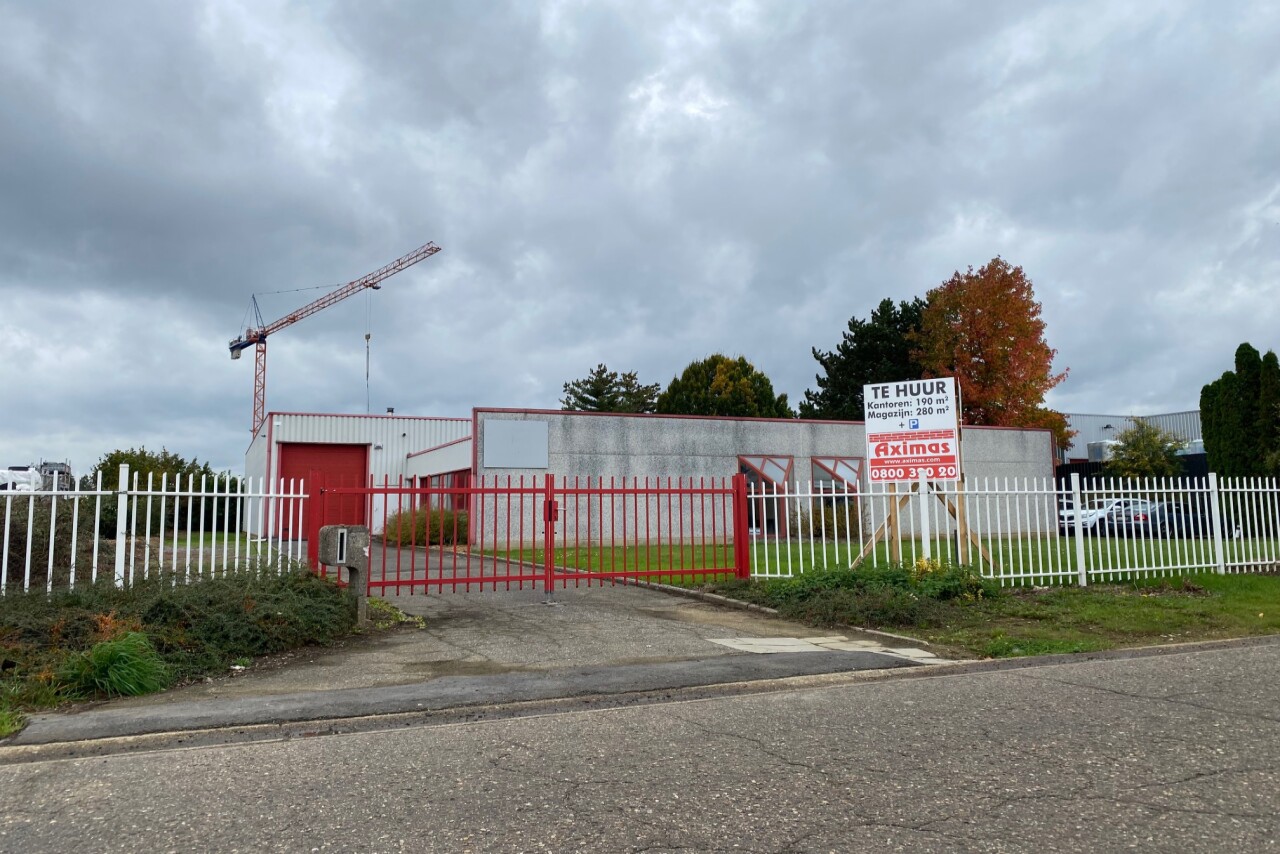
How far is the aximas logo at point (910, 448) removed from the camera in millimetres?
14047

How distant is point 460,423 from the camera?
42375 millimetres

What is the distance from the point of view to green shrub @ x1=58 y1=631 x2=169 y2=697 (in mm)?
7461

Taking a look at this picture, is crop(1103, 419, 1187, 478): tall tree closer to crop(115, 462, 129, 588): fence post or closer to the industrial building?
the industrial building

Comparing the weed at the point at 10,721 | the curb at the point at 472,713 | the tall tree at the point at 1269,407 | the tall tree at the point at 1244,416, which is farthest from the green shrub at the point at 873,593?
the tall tree at the point at 1269,407

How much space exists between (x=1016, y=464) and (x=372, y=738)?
115ft

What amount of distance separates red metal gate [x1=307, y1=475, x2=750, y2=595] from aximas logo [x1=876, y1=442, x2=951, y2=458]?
7.89 feet

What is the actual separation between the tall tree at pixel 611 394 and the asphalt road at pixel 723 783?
6565 cm

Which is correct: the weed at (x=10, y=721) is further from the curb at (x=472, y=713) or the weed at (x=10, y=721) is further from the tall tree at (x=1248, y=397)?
the tall tree at (x=1248, y=397)

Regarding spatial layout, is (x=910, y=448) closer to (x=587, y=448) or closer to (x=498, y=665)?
(x=498, y=665)

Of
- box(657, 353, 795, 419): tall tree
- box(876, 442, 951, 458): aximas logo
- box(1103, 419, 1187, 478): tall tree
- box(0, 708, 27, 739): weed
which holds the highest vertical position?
box(657, 353, 795, 419): tall tree

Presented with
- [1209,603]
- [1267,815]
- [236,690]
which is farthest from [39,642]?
[1209,603]

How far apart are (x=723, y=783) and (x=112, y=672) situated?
5540 millimetres

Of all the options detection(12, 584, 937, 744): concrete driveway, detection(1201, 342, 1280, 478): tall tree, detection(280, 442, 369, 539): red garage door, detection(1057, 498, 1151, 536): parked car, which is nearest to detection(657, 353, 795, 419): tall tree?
detection(280, 442, 369, 539): red garage door

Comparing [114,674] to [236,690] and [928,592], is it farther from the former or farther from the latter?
[928,592]
